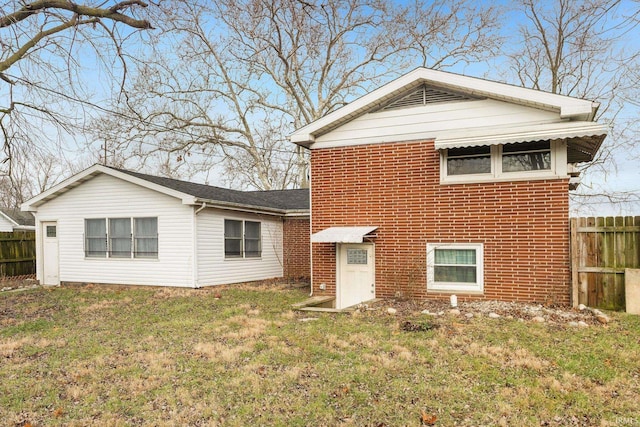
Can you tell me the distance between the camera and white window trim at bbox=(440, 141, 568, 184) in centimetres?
923

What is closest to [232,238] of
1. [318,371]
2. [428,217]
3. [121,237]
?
[121,237]

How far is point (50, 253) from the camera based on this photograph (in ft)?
52.1

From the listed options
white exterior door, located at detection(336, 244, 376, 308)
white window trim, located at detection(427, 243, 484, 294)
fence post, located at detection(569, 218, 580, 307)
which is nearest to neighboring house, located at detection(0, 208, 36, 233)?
white exterior door, located at detection(336, 244, 376, 308)

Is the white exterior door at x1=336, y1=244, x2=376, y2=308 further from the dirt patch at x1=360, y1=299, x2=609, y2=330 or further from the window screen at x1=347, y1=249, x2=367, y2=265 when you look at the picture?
the dirt patch at x1=360, y1=299, x2=609, y2=330

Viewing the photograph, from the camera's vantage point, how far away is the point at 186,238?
13.4m

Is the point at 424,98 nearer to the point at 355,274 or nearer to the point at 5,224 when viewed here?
the point at 355,274

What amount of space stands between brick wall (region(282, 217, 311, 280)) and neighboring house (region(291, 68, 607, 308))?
18.7ft

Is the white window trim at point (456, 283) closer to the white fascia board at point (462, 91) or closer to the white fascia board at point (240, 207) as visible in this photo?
the white fascia board at point (462, 91)

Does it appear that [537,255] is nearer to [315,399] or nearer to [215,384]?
[315,399]

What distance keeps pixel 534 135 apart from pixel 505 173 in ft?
3.65

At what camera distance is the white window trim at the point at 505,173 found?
9234mm

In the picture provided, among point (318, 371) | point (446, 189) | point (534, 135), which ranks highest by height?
point (534, 135)

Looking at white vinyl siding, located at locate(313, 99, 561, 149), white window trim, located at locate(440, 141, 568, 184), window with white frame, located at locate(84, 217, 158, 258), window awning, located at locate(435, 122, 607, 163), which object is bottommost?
window with white frame, located at locate(84, 217, 158, 258)

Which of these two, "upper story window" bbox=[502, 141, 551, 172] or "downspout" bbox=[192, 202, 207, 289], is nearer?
"upper story window" bbox=[502, 141, 551, 172]
